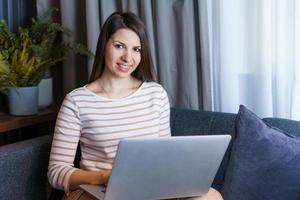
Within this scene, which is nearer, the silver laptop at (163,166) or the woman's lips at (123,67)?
the silver laptop at (163,166)

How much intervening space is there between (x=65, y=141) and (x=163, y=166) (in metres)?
0.46

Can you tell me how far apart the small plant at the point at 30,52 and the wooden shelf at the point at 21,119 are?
0.13 metres

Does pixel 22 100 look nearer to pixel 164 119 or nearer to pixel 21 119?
pixel 21 119

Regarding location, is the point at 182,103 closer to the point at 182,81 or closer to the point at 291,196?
the point at 182,81

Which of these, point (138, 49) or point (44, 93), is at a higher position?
point (138, 49)

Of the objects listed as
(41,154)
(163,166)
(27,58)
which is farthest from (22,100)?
(163,166)

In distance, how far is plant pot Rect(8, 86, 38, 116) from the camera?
70.2 inches

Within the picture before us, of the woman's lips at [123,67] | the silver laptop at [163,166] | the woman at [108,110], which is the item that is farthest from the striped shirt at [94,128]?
the silver laptop at [163,166]

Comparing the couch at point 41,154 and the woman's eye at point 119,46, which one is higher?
the woman's eye at point 119,46

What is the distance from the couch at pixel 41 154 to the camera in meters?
1.40

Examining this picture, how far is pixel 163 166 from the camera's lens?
1.04 metres

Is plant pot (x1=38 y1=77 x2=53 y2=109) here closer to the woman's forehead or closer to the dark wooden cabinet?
the dark wooden cabinet

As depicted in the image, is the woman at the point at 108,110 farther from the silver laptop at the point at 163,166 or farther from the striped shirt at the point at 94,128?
the silver laptop at the point at 163,166

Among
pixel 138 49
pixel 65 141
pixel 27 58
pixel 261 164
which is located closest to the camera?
pixel 261 164
